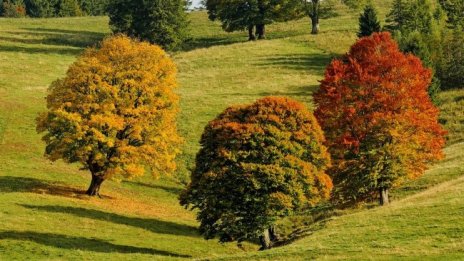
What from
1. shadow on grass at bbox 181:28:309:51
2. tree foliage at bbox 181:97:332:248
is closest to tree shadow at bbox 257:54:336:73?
shadow on grass at bbox 181:28:309:51

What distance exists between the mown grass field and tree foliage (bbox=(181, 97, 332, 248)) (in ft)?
8.86

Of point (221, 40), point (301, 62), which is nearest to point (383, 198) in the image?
point (301, 62)

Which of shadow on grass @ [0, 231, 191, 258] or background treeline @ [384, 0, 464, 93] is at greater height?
background treeline @ [384, 0, 464, 93]

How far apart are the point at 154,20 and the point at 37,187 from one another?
6736cm

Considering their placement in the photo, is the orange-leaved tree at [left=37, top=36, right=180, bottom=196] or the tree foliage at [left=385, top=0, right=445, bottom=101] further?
the tree foliage at [left=385, top=0, right=445, bottom=101]

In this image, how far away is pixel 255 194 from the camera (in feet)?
146

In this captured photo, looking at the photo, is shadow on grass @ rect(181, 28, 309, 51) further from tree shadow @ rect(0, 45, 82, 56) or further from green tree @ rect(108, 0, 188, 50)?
tree shadow @ rect(0, 45, 82, 56)

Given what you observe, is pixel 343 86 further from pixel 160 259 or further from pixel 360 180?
pixel 160 259

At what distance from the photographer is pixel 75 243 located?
1735 inches

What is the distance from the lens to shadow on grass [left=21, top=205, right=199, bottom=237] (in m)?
50.8

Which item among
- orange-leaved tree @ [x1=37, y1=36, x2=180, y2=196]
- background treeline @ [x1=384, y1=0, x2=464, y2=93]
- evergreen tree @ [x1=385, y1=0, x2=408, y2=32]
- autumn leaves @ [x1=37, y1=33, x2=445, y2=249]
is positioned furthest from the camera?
evergreen tree @ [x1=385, y1=0, x2=408, y2=32]

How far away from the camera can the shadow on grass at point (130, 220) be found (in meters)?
50.8

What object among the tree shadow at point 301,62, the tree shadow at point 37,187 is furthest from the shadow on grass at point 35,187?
the tree shadow at point 301,62

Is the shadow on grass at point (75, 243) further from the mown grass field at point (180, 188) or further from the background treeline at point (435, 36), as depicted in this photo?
the background treeline at point (435, 36)
